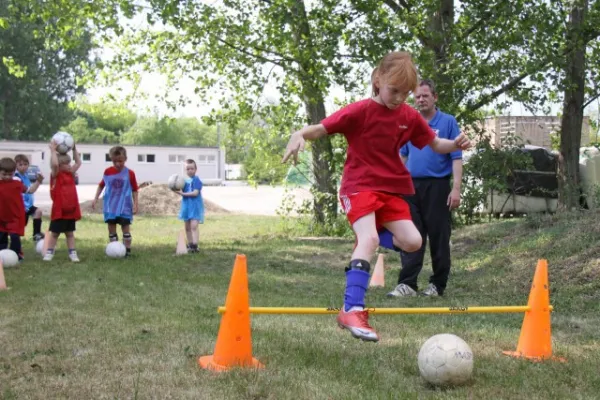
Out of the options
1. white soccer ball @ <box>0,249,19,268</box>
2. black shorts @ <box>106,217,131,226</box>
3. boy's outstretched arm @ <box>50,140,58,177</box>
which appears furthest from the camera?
black shorts @ <box>106,217,131,226</box>

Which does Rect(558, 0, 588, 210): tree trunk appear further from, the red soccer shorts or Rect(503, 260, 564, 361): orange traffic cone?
the red soccer shorts

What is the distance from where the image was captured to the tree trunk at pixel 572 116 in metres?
14.9

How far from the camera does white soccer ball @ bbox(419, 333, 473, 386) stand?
4035 mm

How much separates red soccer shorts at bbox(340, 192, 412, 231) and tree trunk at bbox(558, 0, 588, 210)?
11.4 meters

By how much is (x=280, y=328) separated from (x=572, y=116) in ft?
42.6

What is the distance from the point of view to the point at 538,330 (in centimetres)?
481

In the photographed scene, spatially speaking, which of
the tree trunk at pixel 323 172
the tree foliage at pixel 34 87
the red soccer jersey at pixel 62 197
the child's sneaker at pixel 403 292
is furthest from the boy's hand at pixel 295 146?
the tree foliage at pixel 34 87

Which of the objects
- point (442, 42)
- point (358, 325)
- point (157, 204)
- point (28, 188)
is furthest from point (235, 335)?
point (157, 204)

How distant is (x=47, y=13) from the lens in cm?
1566

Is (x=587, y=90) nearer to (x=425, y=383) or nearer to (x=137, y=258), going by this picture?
(x=137, y=258)

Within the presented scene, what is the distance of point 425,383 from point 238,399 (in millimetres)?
1184

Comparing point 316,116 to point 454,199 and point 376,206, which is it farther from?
point 376,206

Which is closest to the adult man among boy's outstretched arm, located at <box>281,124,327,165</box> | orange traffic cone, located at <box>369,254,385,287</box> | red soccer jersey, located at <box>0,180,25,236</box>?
orange traffic cone, located at <box>369,254,385,287</box>

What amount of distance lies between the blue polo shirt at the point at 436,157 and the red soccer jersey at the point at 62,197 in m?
5.83
